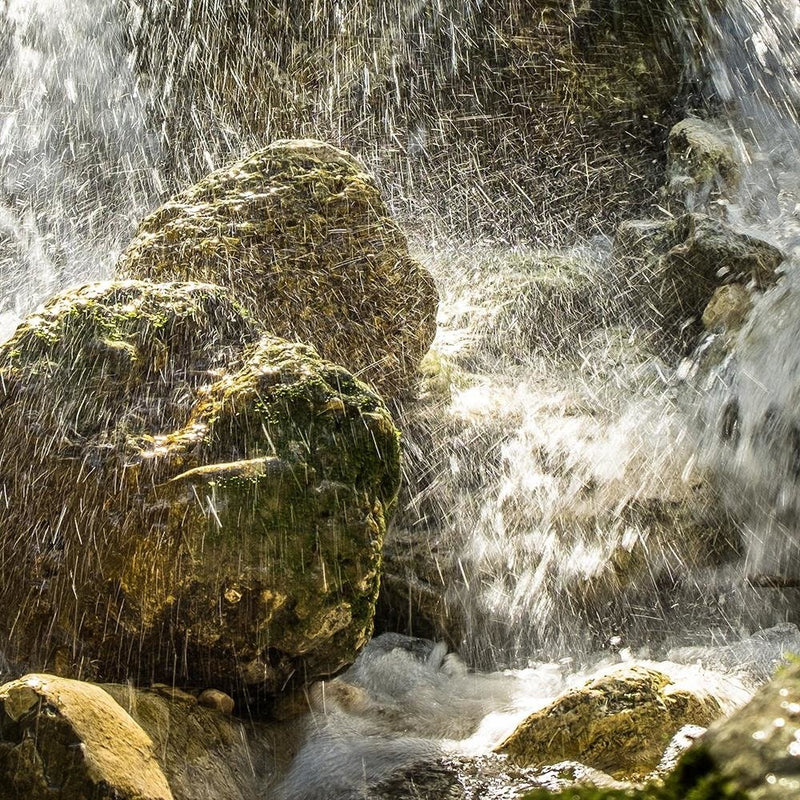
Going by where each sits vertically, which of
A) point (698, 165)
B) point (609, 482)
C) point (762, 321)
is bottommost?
point (609, 482)

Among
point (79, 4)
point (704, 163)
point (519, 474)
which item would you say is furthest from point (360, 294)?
point (79, 4)

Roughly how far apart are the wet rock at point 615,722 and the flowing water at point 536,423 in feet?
1.29

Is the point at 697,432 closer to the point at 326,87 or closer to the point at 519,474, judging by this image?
the point at 519,474

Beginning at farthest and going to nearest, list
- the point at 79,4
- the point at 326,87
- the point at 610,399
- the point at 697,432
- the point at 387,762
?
the point at 79,4
the point at 326,87
the point at 610,399
the point at 697,432
the point at 387,762

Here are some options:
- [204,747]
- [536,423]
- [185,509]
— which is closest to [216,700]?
[204,747]

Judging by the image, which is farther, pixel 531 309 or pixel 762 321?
pixel 531 309

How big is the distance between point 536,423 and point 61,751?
4673mm

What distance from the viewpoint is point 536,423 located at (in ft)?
22.3

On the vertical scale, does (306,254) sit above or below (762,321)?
above

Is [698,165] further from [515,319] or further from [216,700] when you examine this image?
[216,700]

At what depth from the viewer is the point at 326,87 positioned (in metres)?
10.5

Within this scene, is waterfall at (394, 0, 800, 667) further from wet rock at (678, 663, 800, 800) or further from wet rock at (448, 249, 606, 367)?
wet rock at (678, 663, 800, 800)

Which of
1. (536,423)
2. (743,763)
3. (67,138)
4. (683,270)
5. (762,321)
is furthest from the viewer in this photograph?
(67,138)

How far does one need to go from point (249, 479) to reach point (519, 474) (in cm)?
292
